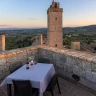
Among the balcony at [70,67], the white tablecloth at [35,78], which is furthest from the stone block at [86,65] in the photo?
the white tablecloth at [35,78]

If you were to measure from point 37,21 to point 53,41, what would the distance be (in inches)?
430

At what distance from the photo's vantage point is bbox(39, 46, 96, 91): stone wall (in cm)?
254

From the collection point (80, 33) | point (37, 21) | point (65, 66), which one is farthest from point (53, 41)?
point (80, 33)

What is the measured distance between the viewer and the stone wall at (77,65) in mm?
2540

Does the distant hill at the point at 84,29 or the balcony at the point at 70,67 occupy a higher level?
the distant hill at the point at 84,29

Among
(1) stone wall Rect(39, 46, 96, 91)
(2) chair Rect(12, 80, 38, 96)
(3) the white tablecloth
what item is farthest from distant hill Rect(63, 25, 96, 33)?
(2) chair Rect(12, 80, 38, 96)

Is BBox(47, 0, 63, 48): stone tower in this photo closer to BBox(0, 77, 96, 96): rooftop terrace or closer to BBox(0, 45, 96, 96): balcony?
BBox(0, 45, 96, 96): balcony

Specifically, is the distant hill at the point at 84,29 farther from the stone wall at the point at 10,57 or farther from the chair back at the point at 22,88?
the chair back at the point at 22,88

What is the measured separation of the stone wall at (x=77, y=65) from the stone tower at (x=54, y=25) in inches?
659

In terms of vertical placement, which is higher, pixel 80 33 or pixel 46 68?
pixel 80 33

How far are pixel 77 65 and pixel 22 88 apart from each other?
5.37ft

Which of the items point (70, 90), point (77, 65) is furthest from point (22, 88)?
point (77, 65)

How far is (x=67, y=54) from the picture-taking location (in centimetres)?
305

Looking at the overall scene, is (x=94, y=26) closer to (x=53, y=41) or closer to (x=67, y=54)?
(x=53, y=41)
